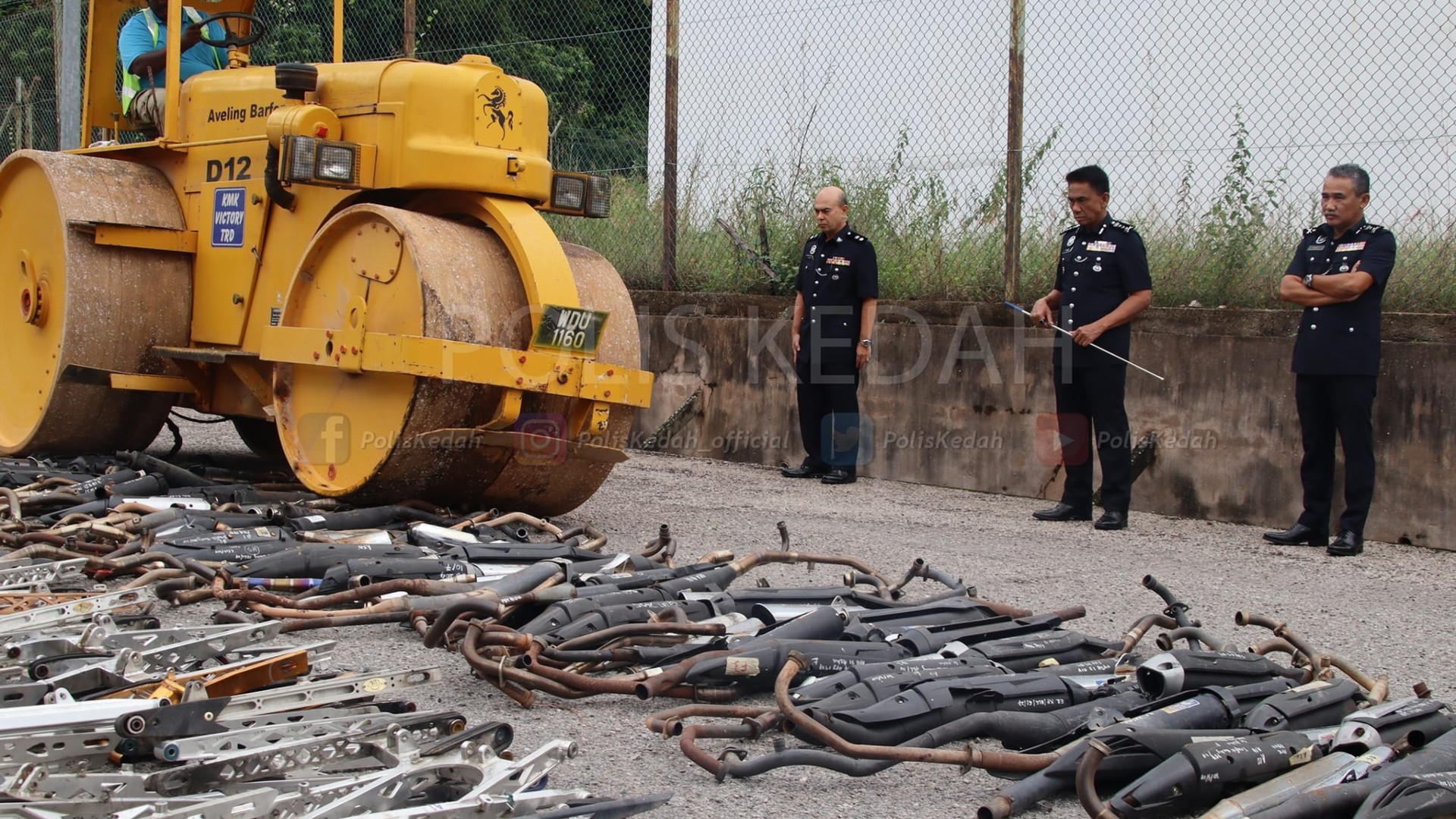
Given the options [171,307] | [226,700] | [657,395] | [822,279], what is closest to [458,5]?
[657,395]

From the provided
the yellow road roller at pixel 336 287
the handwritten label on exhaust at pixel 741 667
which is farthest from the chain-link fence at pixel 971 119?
the handwritten label on exhaust at pixel 741 667

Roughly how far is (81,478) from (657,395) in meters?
4.86

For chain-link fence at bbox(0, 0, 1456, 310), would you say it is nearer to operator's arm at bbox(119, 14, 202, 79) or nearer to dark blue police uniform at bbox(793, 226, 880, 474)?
dark blue police uniform at bbox(793, 226, 880, 474)

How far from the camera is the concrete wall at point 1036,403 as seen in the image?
7770 mm

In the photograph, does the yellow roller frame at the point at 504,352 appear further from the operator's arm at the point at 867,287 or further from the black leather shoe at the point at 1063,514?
the operator's arm at the point at 867,287

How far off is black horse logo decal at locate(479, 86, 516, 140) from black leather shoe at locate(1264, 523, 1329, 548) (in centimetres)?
446

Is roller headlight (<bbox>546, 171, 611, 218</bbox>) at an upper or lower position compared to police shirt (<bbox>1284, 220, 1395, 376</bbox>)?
upper

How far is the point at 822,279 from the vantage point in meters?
9.73

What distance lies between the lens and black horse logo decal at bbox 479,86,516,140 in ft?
21.7

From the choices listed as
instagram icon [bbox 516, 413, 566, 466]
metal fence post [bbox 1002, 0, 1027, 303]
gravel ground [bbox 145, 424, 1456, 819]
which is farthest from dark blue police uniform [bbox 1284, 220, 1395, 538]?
instagram icon [bbox 516, 413, 566, 466]

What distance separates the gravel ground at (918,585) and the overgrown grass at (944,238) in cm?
149

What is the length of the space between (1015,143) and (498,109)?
13.2 ft

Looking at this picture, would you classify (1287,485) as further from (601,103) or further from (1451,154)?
(601,103)

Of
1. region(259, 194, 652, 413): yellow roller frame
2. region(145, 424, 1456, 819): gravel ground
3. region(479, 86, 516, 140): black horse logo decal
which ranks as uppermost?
region(479, 86, 516, 140): black horse logo decal
